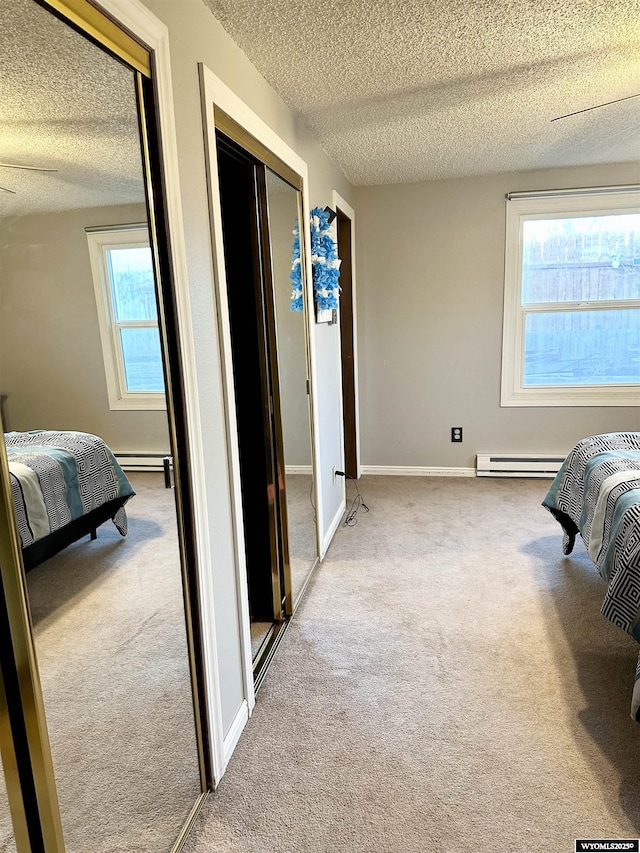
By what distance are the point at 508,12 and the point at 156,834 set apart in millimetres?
2580

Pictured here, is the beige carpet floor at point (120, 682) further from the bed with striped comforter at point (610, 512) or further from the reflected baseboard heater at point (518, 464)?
the reflected baseboard heater at point (518, 464)

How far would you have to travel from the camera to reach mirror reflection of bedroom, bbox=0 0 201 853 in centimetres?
98

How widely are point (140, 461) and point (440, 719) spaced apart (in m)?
1.38

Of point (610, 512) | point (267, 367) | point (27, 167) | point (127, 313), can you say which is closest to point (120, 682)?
point (127, 313)

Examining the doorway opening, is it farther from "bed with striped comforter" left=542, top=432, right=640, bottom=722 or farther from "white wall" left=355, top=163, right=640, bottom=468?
"bed with striped comforter" left=542, top=432, right=640, bottom=722

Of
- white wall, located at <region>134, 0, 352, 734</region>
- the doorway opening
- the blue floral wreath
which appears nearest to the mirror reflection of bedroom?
white wall, located at <region>134, 0, 352, 734</region>

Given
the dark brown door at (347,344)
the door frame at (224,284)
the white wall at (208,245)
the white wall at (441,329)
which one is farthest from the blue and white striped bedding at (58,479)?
the white wall at (441,329)

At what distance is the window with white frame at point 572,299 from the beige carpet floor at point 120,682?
3.56 metres

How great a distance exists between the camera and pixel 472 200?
422cm

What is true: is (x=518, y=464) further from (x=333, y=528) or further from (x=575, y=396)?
(x=333, y=528)

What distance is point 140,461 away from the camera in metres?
1.36

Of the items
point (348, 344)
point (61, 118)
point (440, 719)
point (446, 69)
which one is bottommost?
point (440, 719)

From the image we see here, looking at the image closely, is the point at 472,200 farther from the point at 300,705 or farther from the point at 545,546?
the point at 300,705

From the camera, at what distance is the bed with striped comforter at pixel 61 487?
1.00 m
